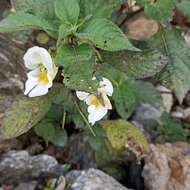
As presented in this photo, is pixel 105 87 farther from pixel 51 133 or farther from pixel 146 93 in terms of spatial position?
pixel 146 93

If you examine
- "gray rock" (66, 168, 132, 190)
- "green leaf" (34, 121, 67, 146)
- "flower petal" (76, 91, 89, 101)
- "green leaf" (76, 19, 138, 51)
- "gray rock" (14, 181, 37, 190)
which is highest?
"green leaf" (76, 19, 138, 51)

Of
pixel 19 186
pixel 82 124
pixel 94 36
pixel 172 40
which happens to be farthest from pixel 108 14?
pixel 19 186

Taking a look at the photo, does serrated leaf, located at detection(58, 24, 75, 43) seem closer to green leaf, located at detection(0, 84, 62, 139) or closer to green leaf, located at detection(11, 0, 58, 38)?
green leaf, located at detection(11, 0, 58, 38)

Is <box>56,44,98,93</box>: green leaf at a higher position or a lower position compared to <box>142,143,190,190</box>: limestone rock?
higher

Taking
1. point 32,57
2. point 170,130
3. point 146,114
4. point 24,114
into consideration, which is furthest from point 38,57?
point 146,114

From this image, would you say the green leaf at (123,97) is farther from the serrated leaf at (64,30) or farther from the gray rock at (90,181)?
the serrated leaf at (64,30)

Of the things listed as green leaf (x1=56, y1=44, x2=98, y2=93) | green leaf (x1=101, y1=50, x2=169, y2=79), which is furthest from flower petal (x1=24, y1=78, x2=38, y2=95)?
green leaf (x1=101, y1=50, x2=169, y2=79)

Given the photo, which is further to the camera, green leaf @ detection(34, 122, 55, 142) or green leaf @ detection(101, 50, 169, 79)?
green leaf @ detection(34, 122, 55, 142)

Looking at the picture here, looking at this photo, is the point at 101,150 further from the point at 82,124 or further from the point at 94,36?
the point at 94,36

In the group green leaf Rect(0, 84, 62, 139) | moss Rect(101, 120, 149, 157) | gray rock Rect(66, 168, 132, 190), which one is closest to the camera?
green leaf Rect(0, 84, 62, 139)
